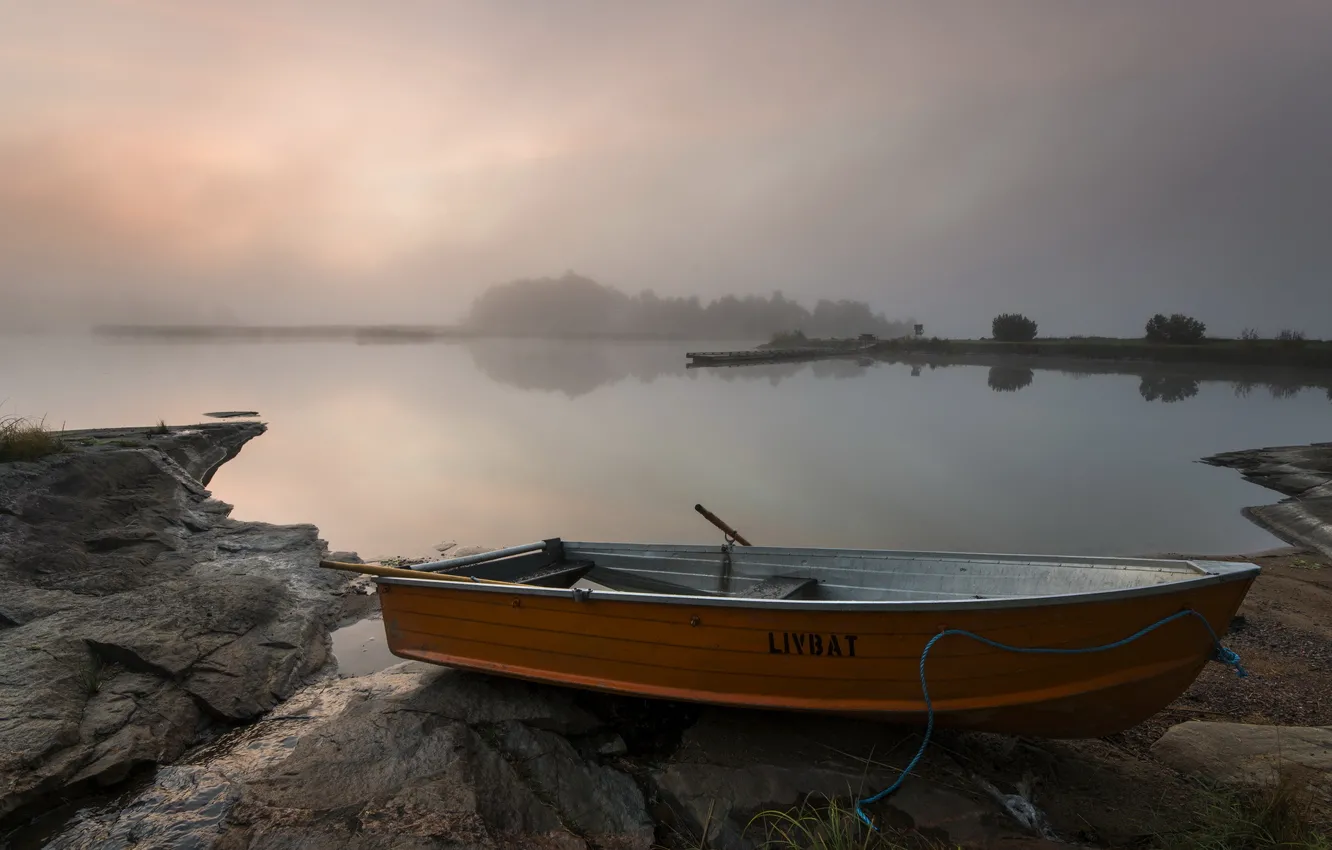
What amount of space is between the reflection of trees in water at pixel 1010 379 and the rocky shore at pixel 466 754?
119 feet

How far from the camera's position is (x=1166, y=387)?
130ft

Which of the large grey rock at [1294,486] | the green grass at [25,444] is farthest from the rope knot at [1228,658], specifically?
the green grass at [25,444]

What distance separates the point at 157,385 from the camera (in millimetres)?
36188

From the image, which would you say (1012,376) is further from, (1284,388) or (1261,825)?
(1261,825)

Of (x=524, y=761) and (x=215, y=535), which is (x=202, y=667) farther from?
(x=215, y=535)

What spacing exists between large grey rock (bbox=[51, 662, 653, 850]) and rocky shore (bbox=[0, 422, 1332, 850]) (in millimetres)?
16

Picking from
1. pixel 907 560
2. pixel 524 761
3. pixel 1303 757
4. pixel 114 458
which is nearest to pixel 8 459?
pixel 114 458

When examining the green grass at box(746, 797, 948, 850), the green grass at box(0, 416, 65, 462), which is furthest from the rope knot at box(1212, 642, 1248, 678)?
the green grass at box(0, 416, 65, 462)

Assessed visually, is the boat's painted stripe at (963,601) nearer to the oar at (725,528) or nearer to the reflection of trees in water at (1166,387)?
the oar at (725,528)

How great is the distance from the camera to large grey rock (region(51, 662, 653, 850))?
3.96 meters

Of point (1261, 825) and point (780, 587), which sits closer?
point (1261, 825)

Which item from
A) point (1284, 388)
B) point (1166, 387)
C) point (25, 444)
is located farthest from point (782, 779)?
point (1284, 388)

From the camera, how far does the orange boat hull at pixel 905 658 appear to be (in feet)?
13.1

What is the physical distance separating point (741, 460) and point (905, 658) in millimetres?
13938
